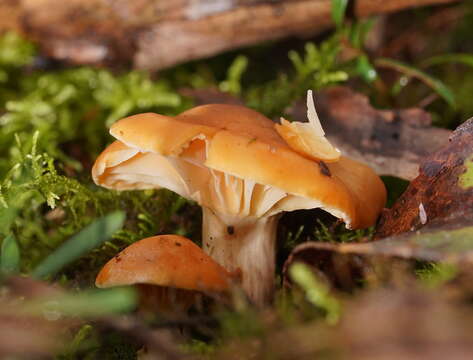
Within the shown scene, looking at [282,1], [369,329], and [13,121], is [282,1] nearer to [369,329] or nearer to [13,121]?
[13,121]

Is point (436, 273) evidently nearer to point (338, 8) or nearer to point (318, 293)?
point (318, 293)

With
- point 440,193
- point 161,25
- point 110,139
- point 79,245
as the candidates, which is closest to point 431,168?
point 440,193

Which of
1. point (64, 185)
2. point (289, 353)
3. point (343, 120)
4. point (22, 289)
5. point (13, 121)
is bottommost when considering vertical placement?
point (289, 353)

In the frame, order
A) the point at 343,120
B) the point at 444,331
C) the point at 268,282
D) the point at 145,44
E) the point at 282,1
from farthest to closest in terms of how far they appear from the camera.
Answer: the point at 145,44 → the point at 282,1 → the point at 343,120 → the point at 268,282 → the point at 444,331

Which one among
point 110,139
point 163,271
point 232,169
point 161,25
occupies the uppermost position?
point 161,25

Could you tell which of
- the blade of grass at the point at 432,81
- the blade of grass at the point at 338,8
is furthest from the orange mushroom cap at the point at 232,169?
the blade of grass at the point at 338,8

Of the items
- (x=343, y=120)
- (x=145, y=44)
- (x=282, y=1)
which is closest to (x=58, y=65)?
(x=145, y=44)

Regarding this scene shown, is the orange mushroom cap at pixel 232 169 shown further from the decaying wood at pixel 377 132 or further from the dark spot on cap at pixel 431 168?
the decaying wood at pixel 377 132
